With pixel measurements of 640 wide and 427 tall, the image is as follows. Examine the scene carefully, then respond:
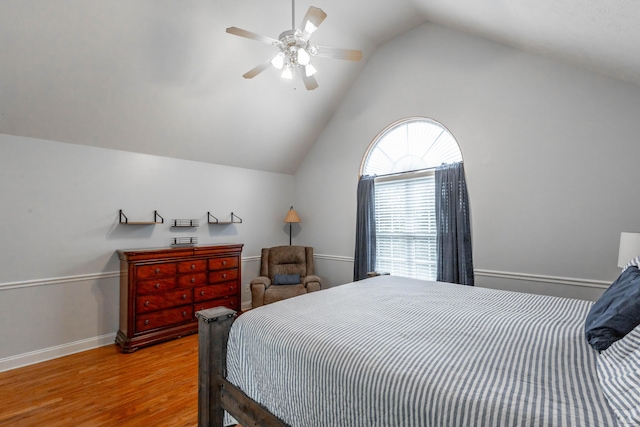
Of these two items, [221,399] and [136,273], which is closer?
[221,399]

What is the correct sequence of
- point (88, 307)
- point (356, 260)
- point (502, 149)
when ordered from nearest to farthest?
1. point (502, 149)
2. point (88, 307)
3. point (356, 260)

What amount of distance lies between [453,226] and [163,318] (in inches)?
136

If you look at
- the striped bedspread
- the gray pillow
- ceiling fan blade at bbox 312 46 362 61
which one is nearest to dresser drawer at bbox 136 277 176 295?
the gray pillow

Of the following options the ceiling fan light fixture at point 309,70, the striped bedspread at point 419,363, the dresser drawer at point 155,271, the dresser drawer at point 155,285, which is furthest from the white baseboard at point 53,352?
the ceiling fan light fixture at point 309,70

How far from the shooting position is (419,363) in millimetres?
1064

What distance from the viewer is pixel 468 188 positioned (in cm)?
311

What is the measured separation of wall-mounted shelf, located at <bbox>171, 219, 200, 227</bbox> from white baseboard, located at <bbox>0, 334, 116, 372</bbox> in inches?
56.5

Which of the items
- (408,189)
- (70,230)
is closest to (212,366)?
(70,230)

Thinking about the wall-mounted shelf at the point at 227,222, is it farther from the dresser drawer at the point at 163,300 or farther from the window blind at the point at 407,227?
the window blind at the point at 407,227

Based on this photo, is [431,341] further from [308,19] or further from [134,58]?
[134,58]

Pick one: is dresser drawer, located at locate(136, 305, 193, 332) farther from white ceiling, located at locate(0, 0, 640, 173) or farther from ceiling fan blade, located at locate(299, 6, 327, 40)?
ceiling fan blade, located at locate(299, 6, 327, 40)

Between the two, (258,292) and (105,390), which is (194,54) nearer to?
(258,292)

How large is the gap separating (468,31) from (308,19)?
2.09 meters

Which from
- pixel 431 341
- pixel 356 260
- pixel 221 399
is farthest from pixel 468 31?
pixel 221 399
